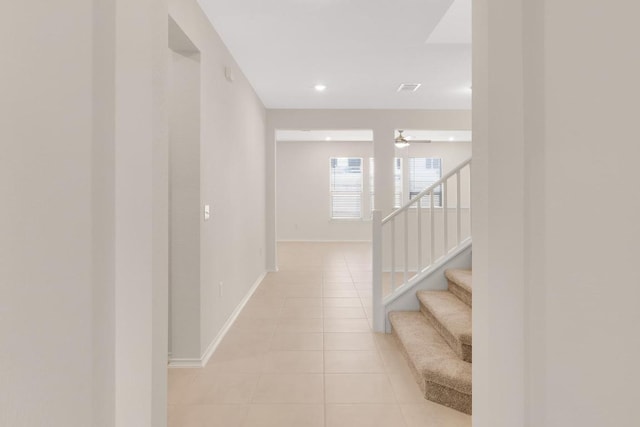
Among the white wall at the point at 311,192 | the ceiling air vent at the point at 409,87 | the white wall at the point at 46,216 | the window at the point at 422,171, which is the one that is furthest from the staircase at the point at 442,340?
the window at the point at 422,171

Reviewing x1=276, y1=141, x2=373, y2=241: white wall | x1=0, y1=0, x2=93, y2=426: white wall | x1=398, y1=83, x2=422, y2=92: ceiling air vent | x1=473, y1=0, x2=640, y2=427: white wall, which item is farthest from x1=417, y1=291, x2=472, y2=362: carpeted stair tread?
x1=276, y1=141, x2=373, y2=241: white wall

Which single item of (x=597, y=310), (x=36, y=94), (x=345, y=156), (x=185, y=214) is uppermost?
(x=345, y=156)

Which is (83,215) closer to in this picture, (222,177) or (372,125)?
(222,177)

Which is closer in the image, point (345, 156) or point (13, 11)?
point (13, 11)

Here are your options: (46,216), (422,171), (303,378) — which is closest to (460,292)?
(303,378)

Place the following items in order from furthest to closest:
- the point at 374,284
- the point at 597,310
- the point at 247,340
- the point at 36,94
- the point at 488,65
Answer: the point at 374,284
the point at 247,340
the point at 488,65
the point at 36,94
the point at 597,310

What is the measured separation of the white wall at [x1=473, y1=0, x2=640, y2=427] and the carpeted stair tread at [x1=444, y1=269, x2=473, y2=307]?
1.76m

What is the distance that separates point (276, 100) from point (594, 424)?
5558 millimetres

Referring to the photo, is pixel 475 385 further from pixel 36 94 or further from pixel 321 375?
pixel 36 94

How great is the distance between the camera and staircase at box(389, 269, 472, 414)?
7.64 feet

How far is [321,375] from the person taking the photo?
2.72 metres

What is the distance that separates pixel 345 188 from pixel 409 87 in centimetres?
577

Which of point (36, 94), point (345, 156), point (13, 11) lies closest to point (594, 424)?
point (36, 94)

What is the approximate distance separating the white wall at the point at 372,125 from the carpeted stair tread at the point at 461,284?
9.09 ft
